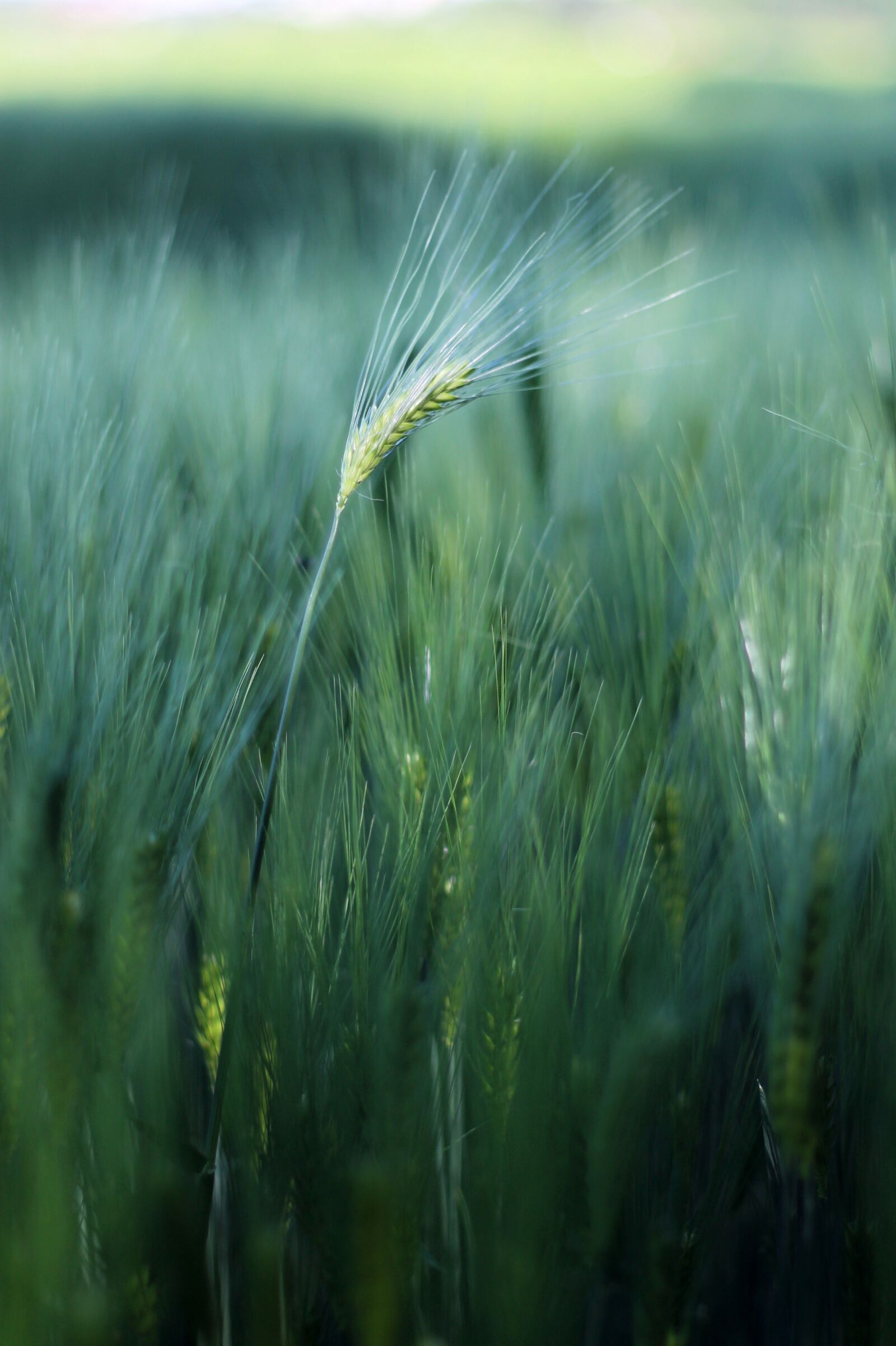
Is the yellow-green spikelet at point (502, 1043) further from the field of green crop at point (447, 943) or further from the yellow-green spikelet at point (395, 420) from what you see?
the yellow-green spikelet at point (395, 420)

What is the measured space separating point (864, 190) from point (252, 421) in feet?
→ 6.50

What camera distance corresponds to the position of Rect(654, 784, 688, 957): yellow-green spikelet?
0.37m

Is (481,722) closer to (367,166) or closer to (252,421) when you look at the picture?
(252,421)

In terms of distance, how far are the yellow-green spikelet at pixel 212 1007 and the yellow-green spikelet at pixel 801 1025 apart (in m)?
0.20

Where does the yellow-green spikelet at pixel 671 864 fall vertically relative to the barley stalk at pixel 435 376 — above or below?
below

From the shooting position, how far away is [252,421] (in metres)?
0.72

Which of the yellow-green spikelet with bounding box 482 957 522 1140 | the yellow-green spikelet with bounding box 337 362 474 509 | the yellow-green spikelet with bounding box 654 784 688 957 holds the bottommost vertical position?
the yellow-green spikelet with bounding box 482 957 522 1140

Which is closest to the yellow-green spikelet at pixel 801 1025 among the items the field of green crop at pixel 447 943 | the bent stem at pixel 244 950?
the field of green crop at pixel 447 943

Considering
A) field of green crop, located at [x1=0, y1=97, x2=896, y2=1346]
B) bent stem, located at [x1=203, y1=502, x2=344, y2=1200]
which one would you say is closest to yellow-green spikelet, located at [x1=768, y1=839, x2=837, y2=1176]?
field of green crop, located at [x1=0, y1=97, x2=896, y2=1346]

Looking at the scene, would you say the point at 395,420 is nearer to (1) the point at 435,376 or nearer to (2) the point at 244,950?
(1) the point at 435,376

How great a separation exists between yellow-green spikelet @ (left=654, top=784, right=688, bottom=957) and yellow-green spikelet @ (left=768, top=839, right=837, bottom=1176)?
0.04 meters

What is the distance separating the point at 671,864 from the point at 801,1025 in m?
0.07

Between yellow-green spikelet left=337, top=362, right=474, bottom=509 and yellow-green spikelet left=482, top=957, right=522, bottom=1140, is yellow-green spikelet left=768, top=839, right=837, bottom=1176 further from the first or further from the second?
yellow-green spikelet left=337, top=362, right=474, bottom=509

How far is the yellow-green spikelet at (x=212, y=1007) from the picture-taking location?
374 mm
